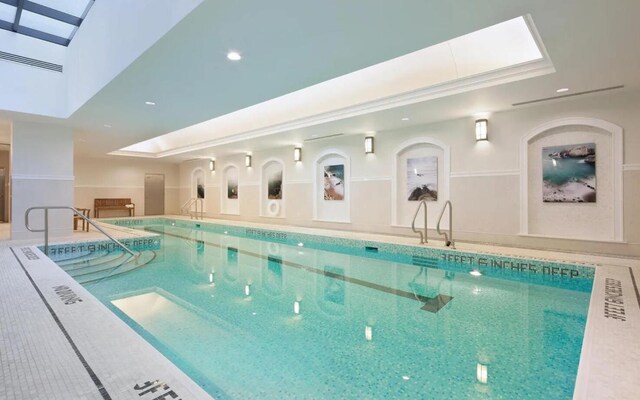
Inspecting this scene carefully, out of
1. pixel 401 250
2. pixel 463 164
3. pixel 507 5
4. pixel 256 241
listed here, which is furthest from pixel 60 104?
pixel 463 164

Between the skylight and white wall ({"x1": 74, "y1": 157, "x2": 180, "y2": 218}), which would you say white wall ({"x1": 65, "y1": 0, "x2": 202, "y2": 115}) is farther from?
white wall ({"x1": 74, "y1": 157, "x2": 180, "y2": 218})

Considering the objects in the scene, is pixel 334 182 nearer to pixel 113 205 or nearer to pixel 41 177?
pixel 41 177

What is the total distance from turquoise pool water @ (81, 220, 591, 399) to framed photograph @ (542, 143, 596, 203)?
6.06ft

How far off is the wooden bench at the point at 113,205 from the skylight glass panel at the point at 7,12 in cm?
974

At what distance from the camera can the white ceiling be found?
2.80 m

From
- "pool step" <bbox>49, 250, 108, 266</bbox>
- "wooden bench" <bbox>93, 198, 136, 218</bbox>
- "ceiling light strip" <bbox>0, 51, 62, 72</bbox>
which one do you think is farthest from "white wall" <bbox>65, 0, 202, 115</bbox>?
"wooden bench" <bbox>93, 198, 136, 218</bbox>

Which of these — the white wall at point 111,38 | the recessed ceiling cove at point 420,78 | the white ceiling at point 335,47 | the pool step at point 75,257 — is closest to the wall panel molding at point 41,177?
the white wall at point 111,38

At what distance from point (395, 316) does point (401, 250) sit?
3.05 metres

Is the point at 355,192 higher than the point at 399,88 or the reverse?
the reverse

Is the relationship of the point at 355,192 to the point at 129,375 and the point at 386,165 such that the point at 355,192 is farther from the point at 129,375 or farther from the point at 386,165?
the point at 129,375

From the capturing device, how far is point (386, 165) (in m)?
8.16

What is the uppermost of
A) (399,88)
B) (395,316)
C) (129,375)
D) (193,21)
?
(399,88)

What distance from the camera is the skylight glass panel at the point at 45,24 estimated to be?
18.5 feet

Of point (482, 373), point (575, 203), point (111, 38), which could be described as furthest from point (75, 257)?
point (575, 203)
